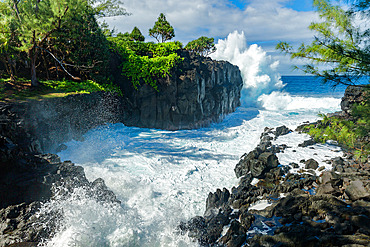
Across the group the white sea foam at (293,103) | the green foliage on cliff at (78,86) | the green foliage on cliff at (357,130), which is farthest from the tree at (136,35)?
the white sea foam at (293,103)

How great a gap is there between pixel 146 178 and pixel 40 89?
9921mm

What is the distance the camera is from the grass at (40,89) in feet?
38.0

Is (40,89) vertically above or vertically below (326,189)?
above

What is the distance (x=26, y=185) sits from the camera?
313 inches

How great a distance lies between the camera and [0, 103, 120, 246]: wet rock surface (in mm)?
6516

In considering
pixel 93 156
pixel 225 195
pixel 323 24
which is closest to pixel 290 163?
pixel 225 195

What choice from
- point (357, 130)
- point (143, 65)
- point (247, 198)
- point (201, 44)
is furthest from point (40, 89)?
point (201, 44)

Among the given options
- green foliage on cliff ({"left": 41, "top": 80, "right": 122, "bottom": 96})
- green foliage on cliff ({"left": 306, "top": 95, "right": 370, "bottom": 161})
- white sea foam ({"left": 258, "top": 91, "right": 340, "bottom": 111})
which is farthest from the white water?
white sea foam ({"left": 258, "top": 91, "right": 340, "bottom": 111})

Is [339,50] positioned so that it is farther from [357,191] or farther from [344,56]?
[357,191]

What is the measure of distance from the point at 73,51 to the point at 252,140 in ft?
58.5

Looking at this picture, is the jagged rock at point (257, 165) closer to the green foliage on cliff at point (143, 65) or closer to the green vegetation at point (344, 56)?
the green vegetation at point (344, 56)

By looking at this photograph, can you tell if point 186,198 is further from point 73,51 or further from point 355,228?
point 73,51

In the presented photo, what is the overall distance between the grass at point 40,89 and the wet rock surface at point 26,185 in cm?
241

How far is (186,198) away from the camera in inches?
369
